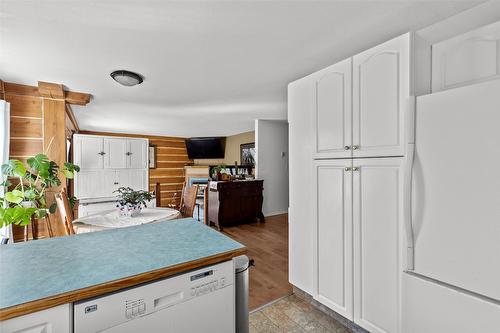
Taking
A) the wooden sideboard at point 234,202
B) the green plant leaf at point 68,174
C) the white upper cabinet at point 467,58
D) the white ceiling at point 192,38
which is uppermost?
the white ceiling at point 192,38

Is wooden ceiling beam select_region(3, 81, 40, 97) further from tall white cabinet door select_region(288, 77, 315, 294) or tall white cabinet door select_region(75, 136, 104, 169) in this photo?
tall white cabinet door select_region(75, 136, 104, 169)

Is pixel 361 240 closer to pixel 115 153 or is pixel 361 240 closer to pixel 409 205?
pixel 409 205

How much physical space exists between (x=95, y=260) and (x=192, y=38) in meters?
1.54

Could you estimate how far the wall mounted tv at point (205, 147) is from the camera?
7.35m

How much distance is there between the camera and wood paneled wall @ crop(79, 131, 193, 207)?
741cm

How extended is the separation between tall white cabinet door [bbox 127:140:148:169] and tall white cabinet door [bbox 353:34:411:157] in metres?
6.07

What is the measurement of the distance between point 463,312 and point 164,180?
7482 millimetres

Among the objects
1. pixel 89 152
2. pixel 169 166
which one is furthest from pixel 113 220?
pixel 169 166

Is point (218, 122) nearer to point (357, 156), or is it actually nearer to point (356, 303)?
point (357, 156)

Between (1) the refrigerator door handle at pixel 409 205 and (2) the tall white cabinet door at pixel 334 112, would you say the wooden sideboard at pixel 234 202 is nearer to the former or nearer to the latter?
(2) the tall white cabinet door at pixel 334 112

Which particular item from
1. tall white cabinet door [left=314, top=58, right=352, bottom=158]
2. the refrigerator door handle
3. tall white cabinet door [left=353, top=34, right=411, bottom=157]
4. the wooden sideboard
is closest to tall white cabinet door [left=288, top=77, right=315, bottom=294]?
tall white cabinet door [left=314, top=58, right=352, bottom=158]

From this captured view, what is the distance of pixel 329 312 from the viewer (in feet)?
6.49

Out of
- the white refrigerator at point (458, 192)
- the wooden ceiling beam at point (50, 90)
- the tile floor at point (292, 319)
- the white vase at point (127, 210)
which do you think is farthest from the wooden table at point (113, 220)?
the white refrigerator at point (458, 192)

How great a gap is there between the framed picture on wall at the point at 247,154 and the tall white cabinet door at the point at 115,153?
3064 mm
